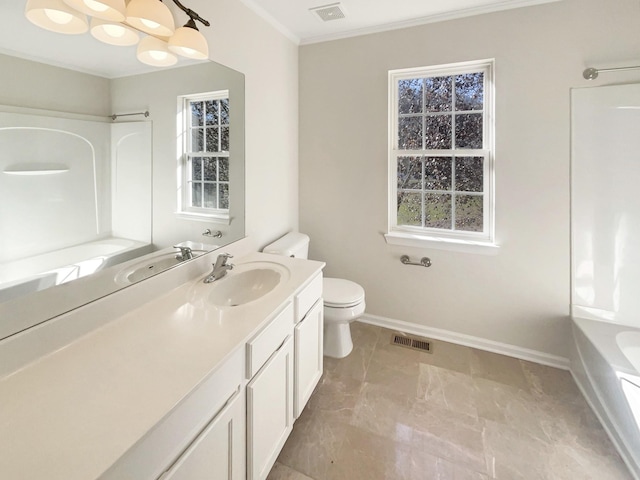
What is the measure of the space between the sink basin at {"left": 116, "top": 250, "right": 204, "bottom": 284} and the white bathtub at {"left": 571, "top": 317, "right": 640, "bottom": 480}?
2.26 m

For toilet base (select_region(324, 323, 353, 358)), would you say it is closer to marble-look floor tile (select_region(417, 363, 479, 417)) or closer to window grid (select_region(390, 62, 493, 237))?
marble-look floor tile (select_region(417, 363, 479, 417))

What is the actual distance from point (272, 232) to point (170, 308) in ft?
4.08

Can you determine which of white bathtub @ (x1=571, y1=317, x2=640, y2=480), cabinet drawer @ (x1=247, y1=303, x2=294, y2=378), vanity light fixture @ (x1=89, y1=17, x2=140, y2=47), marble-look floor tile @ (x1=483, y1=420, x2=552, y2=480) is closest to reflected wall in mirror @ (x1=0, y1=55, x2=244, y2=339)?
vanity light fixture @ (x1=89, y1=17, x2=140, y2=47)

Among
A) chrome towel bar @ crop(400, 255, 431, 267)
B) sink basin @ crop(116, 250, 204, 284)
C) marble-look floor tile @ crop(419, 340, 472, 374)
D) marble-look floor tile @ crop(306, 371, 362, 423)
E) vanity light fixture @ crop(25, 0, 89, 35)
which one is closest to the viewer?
vanity light fixture @ crop(25, 0, 89, 35)

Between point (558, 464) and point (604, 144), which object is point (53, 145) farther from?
point (604, 144)

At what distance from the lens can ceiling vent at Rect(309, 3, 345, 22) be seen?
2102 millimetres

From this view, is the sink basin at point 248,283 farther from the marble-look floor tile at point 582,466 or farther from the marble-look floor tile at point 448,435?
the marble-look floor tile at point 582,466

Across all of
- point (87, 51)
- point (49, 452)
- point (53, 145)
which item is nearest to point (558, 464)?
point (49, 452)

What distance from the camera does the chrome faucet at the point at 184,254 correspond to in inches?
59.5

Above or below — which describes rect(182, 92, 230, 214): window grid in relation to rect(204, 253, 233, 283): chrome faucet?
above

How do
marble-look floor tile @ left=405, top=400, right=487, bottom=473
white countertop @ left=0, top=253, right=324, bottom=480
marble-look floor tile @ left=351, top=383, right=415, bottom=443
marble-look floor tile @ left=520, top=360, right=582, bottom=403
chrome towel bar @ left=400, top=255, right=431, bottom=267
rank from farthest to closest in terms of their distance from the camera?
chrome towel bar @ left=400, top=255, right=431, bottom=267 < marble-look floor tile @ left=520, top=360, right=582, bottom=403 < marble-look floor tile @ left=351, top=383, right=415, bottom=443 < marble-look floor tile @ left=405, top=400, right=487, bottom=473 < white countertop @ left=0, top=253, right=324, bottom=480

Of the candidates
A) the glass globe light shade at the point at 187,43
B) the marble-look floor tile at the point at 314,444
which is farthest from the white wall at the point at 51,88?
the marble-look floor tile at the point at 314,444

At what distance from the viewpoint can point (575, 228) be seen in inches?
79.4

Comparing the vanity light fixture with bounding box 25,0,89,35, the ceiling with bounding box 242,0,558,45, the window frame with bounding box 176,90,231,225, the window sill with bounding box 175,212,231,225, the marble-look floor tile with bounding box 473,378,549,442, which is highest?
the ceiling with bounding box 242,0,558,45
